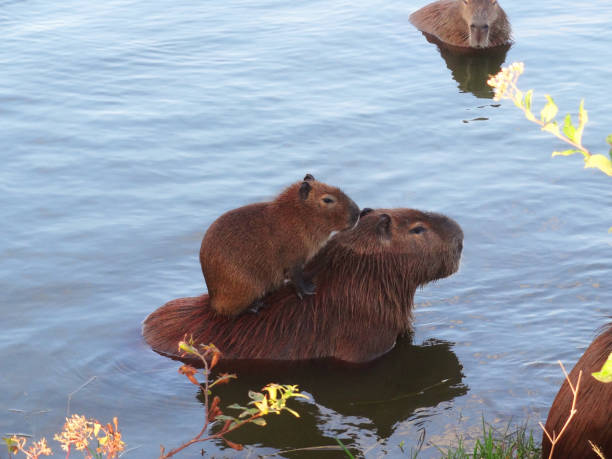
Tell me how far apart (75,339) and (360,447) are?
1748 mm

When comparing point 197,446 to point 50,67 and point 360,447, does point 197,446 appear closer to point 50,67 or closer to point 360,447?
point 360,447

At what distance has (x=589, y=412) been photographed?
338 cm

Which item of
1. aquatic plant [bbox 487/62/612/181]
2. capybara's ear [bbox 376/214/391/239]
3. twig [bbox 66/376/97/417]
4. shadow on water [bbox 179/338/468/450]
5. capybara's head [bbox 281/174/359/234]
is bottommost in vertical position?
shadow on water [bbox 179/338/468/450]

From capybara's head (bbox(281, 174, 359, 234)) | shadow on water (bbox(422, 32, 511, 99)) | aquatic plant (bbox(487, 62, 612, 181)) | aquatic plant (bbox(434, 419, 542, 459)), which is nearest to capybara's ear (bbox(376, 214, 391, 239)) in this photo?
capybara's head (bbox(281, 174, 359, 234))

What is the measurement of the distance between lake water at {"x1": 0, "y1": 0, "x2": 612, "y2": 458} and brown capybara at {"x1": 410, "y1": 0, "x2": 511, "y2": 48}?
0.21 meters

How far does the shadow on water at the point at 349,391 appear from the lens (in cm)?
444

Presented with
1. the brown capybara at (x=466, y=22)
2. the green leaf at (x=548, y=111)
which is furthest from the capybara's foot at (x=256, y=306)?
the brown capybara at (x=466, y=22)

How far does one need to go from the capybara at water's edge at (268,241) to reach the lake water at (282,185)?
43 cm

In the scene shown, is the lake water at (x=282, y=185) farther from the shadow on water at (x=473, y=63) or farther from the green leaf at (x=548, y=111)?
the green leaf at (x=548, y=111)

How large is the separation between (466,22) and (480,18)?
0.34 m

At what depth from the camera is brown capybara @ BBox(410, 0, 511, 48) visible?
381 inches

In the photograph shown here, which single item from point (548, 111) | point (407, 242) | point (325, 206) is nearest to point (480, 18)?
point (407, 242)

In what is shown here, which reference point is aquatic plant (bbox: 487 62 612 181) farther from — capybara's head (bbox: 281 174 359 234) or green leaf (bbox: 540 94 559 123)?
capybara's head (bbox: 281 174 359 234)

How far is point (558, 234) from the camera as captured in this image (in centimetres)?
618
